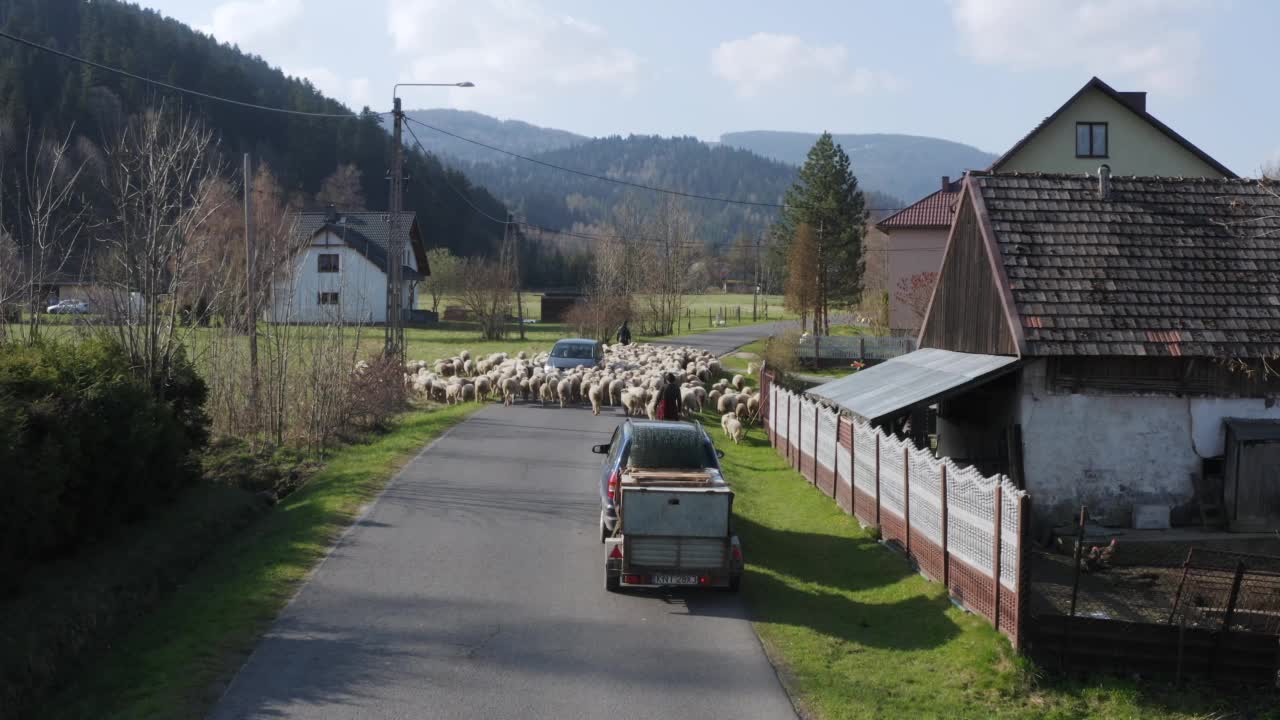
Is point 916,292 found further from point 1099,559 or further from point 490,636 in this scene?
point 490,636

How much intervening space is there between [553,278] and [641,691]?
109 metres

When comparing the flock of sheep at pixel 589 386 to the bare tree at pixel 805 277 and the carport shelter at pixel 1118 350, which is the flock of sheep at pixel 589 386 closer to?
the carport shelter at pixel 1118 350

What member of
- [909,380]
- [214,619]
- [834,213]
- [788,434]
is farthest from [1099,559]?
[834,213]

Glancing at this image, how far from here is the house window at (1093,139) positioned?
119 feet

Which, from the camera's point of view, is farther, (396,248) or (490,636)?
(396,248)

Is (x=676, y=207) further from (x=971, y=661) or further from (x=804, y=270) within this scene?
(x=971, y=661)

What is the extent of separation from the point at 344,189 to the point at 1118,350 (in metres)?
94.5

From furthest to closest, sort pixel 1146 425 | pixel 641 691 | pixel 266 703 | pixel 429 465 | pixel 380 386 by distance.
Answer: pixel 380 386 → pixel 429 465 → pixel 1146 425 → pixel 641 691 → pixel 266 703

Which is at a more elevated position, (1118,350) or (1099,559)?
(1118,350)

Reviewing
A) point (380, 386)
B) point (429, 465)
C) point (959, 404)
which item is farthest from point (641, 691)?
point (380, 386)

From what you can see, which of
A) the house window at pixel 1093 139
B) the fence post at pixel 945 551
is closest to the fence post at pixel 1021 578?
the fence post at pixel 945 551

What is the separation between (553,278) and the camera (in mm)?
116750

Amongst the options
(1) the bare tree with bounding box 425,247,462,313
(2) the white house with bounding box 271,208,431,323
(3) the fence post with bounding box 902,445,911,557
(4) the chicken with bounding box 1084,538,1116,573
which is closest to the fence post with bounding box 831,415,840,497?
(3) the fence post with bounding box 902,445,911,557

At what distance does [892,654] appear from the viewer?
996 cm
